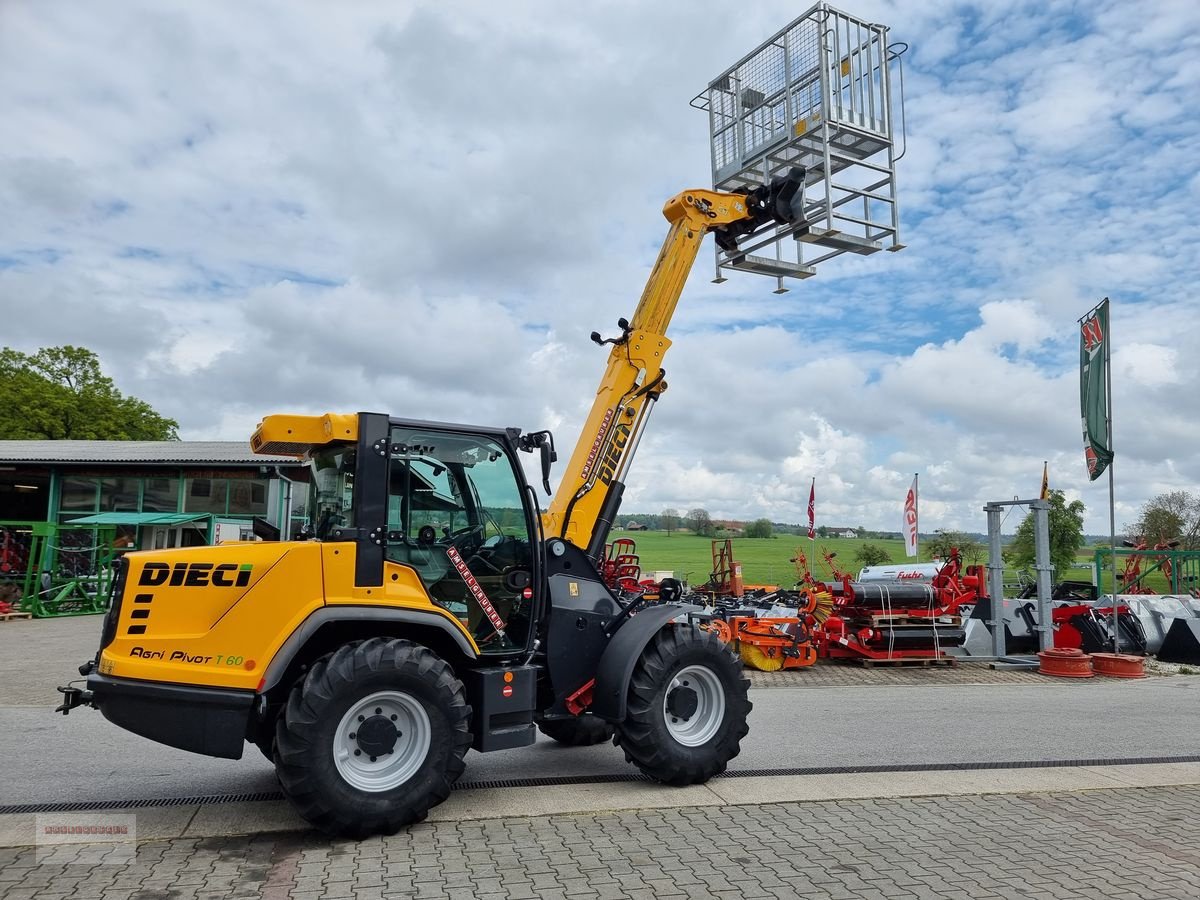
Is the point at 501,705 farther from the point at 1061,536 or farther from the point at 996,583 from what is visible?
the point at 1061,536

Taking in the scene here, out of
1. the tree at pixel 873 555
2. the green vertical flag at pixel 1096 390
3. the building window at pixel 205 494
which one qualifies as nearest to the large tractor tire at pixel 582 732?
the green vertical flag at pixel 1096 390

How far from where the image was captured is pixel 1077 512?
110 ft

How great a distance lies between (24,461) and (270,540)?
2156 centimetres

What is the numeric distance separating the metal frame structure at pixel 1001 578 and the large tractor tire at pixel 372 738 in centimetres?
1084

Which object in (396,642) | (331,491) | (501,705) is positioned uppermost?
(331,491)

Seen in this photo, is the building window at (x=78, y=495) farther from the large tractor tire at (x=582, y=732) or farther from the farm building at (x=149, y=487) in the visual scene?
the large tractor tire at (x=582, y=732)

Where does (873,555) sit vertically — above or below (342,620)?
above

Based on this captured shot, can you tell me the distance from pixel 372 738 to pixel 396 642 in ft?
1.83

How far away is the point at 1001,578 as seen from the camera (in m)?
13.9

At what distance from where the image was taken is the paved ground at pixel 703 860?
435 cm

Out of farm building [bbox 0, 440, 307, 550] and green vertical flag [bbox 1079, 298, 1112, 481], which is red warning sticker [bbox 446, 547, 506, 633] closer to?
green vertical flag [bbox 1079, 298, 1112, 481]

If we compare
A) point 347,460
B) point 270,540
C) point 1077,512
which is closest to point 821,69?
point 347,460

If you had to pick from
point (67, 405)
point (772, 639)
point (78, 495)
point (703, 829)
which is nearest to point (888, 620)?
point (772, 639)

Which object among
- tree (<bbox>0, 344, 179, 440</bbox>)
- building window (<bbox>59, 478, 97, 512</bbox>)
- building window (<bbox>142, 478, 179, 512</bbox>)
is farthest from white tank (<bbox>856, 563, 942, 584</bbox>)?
tree (<bbox>0, 344, 179, 440</bbox>)
